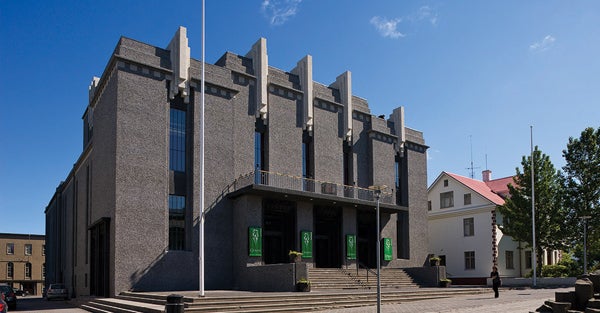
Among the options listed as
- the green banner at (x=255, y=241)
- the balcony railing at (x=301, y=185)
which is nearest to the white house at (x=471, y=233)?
the balcony railing at (x=301, y=185)

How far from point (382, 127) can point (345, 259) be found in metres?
10.7

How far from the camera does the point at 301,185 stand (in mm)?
31844

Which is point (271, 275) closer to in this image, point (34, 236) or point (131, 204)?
point (131, 204)

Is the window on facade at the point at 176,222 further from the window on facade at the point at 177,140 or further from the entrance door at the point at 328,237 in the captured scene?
the entrance door at the point at 328,237

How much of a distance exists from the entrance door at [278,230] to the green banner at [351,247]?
3.92 metres

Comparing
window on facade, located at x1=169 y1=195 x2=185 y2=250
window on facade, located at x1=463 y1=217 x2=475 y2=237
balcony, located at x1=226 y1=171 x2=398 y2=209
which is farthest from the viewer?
window on facade, located at x1=463 y1=217 x2=475 y2=237

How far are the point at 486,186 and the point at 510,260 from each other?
7488 mm

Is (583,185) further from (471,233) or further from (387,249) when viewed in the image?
(387,249)

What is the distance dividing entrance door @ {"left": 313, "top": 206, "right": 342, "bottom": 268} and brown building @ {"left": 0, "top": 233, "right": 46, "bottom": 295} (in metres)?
A: 53.2

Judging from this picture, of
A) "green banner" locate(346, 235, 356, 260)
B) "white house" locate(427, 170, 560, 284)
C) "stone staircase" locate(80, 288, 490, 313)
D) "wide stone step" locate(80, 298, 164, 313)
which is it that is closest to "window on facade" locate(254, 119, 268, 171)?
"green banner" locate(346, 235, 356, 260)

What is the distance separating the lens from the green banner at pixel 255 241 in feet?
91.7

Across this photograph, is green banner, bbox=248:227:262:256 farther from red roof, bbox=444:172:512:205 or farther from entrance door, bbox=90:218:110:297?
red roof, bbox=444:172:512:205

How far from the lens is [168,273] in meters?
26.3

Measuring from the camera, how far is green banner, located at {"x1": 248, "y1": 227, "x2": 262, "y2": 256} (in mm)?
27942
